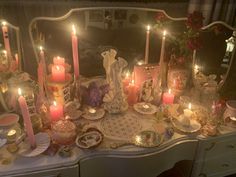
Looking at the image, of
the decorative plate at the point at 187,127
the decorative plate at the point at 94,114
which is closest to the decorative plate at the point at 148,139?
the decorative plate at the point at 187,127

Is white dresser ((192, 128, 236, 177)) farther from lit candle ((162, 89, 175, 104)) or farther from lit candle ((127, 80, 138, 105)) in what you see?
lit candle ((127, 80, 138, 105))

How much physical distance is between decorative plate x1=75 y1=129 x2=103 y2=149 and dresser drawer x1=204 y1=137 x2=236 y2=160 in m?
0.61

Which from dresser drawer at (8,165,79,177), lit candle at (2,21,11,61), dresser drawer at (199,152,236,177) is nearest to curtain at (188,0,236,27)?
dresser drawer at (199,152,236,177)

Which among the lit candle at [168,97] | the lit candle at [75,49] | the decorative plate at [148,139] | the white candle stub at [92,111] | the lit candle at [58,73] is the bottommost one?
the decorative plate at [148,139]

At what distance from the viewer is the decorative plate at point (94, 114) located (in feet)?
4.83

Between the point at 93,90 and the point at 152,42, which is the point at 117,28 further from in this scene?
the point at 93,90

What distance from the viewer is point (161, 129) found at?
1.43 metres

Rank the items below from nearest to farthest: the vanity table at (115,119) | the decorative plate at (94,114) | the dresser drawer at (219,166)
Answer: the vanity table at (115,119), the decorative plate at (94,114), the dresser drawer at (219,166)

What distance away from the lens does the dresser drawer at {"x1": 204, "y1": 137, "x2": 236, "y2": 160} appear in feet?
4.93

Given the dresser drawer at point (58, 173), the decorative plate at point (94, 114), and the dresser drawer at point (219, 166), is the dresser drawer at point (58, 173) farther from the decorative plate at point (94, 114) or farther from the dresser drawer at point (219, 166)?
the dresser drawer at point (219, 166)

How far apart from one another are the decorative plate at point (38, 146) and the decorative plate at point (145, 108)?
1.78 ft

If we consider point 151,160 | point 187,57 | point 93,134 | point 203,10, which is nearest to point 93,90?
point 93,134

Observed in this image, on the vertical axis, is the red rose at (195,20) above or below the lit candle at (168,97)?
above

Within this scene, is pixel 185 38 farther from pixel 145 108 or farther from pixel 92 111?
pixel 92 111
